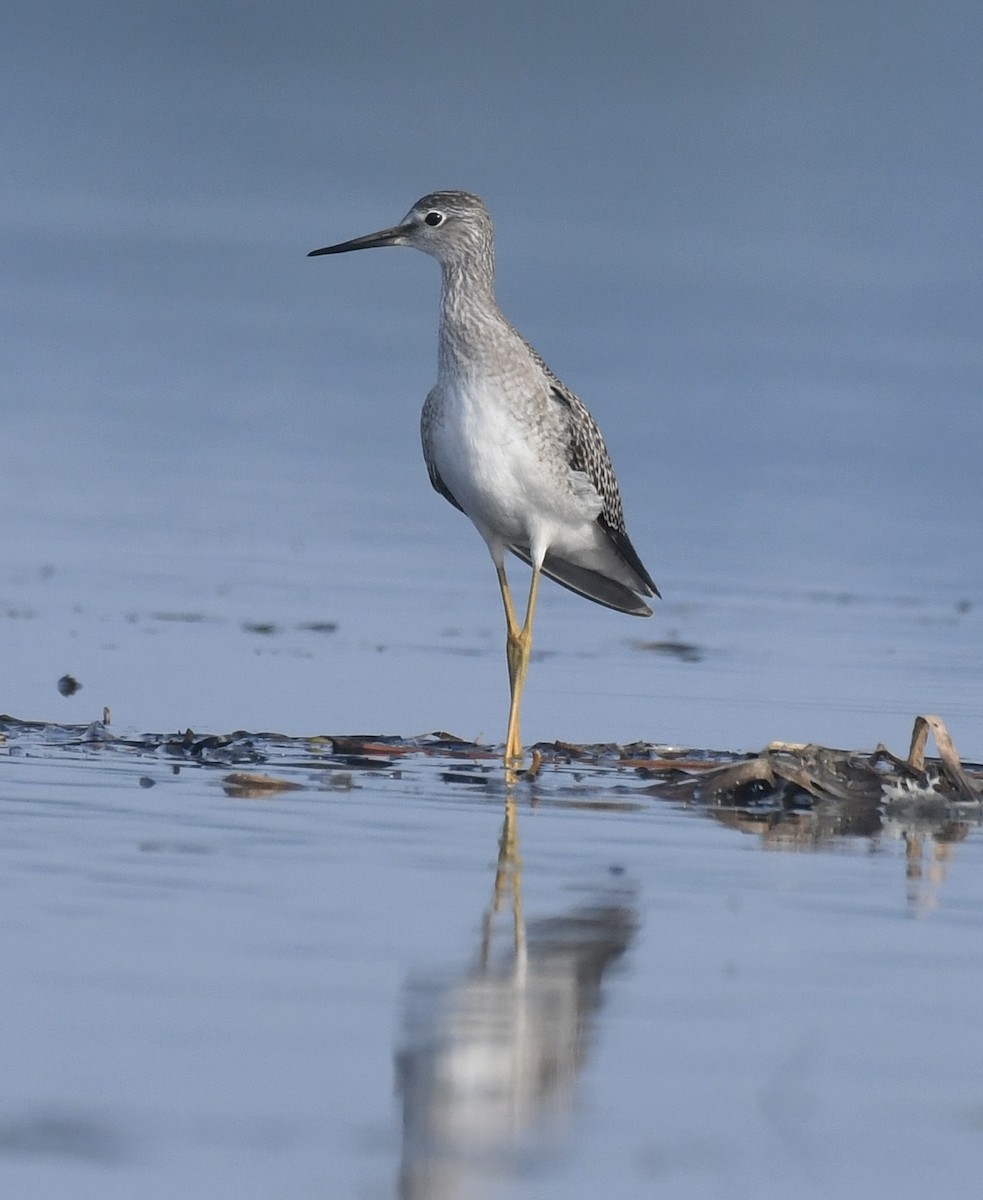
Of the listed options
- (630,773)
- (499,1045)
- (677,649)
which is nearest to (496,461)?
(630,773)

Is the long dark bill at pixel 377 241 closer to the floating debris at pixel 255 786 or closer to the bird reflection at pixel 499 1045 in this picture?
the floating debris at pixel 255 786

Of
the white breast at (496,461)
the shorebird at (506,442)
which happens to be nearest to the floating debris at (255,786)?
the shorebird at (506,442)

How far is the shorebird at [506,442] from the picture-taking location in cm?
909

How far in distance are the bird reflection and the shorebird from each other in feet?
9.86

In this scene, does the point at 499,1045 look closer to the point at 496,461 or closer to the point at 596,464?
the point at 496,461

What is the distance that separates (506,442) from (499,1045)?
4.39 m

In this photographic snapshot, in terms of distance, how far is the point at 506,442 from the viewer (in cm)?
907

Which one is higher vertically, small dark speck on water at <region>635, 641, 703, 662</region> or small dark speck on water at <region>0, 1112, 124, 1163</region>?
small dark speck on water at <region>635, 641, 703, 662</region>

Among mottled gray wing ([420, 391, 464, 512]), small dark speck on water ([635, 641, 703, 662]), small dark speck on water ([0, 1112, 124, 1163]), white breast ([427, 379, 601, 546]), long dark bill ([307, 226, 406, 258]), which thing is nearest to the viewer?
Answer: small dark speck on water ([0, 1112, 124, 1163])

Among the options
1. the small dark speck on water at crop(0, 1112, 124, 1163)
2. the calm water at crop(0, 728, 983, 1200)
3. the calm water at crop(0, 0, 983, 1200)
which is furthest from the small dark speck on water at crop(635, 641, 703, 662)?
the small dark speck on water at crop(0, 1112, 124, 1163)

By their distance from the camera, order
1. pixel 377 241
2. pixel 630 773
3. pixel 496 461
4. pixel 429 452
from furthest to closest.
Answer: pixel 377 241 → pixel 429 452 → pixel 496 461 → pixel 630 773

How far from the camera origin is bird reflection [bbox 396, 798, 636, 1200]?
170 inches

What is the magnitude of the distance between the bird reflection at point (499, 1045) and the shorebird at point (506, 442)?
9.86 feet

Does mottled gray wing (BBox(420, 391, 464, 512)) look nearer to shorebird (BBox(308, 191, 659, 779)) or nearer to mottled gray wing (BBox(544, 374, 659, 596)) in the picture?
shorebird (BBox(308, 191, 659, 779))
